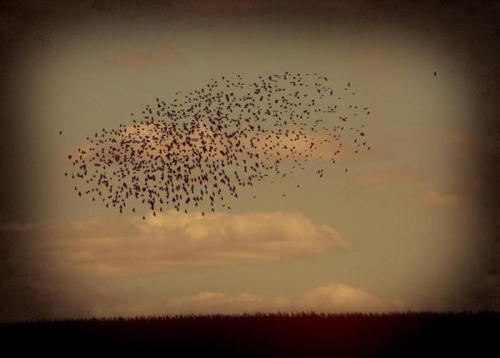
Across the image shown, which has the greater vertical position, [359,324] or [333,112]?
[333,112]

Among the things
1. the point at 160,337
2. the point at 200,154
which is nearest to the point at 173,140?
the point at 200,154

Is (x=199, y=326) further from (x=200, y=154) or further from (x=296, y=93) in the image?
(x=296, y=93)

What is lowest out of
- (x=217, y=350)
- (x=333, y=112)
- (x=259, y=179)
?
(x=217, y=350)

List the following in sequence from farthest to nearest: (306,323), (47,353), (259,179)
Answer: (259,179) → (306,323) → (47,353)

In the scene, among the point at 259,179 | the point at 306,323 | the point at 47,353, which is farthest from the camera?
the point at 259,179

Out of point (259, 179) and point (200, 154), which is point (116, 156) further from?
point (259, 179)

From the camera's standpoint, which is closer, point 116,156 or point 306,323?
point 306,323
